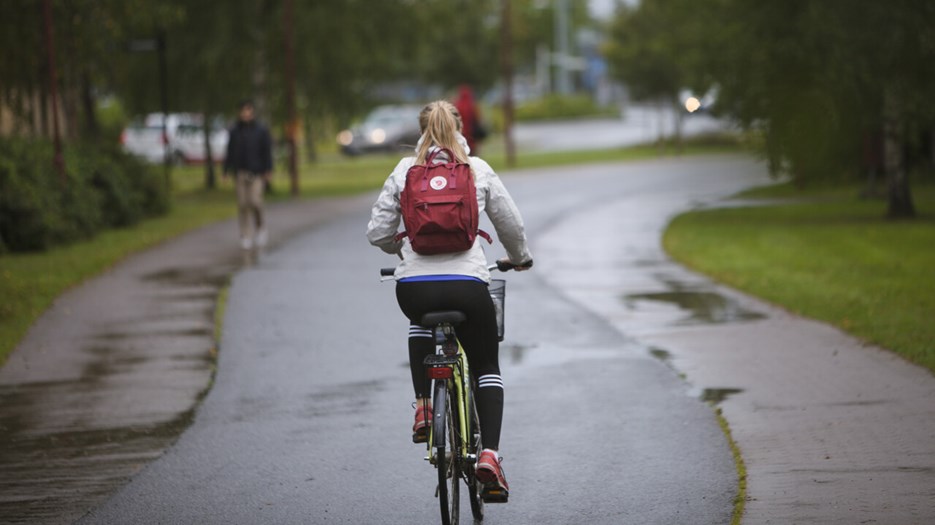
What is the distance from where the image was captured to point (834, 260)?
16.8 m

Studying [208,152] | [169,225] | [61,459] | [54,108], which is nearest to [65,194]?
[54,108]

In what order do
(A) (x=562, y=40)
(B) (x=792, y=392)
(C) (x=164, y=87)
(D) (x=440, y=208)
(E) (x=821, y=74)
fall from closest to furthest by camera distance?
1. (D) (x=440, y=208)
2. (B) (x=792, y=392)
3. (E) (x=821, y=74)
4. (C) (x=164, y=87)
5. (A) (x=562, y=40)

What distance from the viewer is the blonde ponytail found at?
598 cm

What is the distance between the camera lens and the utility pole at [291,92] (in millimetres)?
30516

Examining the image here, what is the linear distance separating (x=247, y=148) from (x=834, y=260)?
7.46 meters

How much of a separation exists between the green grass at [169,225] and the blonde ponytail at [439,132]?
6037 mm

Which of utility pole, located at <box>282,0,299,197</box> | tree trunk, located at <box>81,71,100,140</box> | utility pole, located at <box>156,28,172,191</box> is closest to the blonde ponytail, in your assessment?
utility pole, located at <box>156,28,172,191</box>

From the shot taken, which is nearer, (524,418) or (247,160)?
(524,418)

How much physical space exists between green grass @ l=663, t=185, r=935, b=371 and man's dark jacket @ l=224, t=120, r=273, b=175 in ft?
17.7

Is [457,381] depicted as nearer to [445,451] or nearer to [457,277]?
[445,451]

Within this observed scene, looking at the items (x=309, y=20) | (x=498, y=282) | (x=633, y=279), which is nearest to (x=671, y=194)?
(x=309, y=20)

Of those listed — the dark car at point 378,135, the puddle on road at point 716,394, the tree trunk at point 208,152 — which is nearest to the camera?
the puddle on road at point 716,394

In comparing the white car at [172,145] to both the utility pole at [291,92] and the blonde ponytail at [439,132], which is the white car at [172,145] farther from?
the blonde ponytail at [439,132]

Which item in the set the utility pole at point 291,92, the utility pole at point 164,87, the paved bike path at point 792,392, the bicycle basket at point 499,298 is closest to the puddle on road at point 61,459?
the bicycle basket at point 499,298
